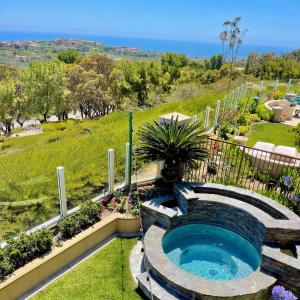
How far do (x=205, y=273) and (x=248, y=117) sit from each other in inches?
467

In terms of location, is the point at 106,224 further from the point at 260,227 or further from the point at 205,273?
the point at 260,227

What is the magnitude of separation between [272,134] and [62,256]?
39.5 feet

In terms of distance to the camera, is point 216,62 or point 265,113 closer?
point 265,113

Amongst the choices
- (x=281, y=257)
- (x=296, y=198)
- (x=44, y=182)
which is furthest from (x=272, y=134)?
(x=44, y=182)

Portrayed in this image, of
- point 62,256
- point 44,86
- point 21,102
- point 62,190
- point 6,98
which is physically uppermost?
point 62,190

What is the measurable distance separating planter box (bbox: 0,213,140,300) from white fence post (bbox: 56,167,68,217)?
72 cm

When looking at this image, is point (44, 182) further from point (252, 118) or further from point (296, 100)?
point (296, 100)

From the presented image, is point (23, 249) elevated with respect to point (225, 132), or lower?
lower

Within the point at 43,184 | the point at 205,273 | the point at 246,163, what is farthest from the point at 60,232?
the point at 246,163

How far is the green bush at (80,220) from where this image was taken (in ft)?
21.2

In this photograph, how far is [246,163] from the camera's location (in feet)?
31.4

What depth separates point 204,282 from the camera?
5.16 metres

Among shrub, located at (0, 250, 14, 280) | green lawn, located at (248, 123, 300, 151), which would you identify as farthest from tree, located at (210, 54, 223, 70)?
shrub, located at (0, 250, 14, 280)

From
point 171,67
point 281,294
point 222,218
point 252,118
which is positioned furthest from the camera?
point 171,67
